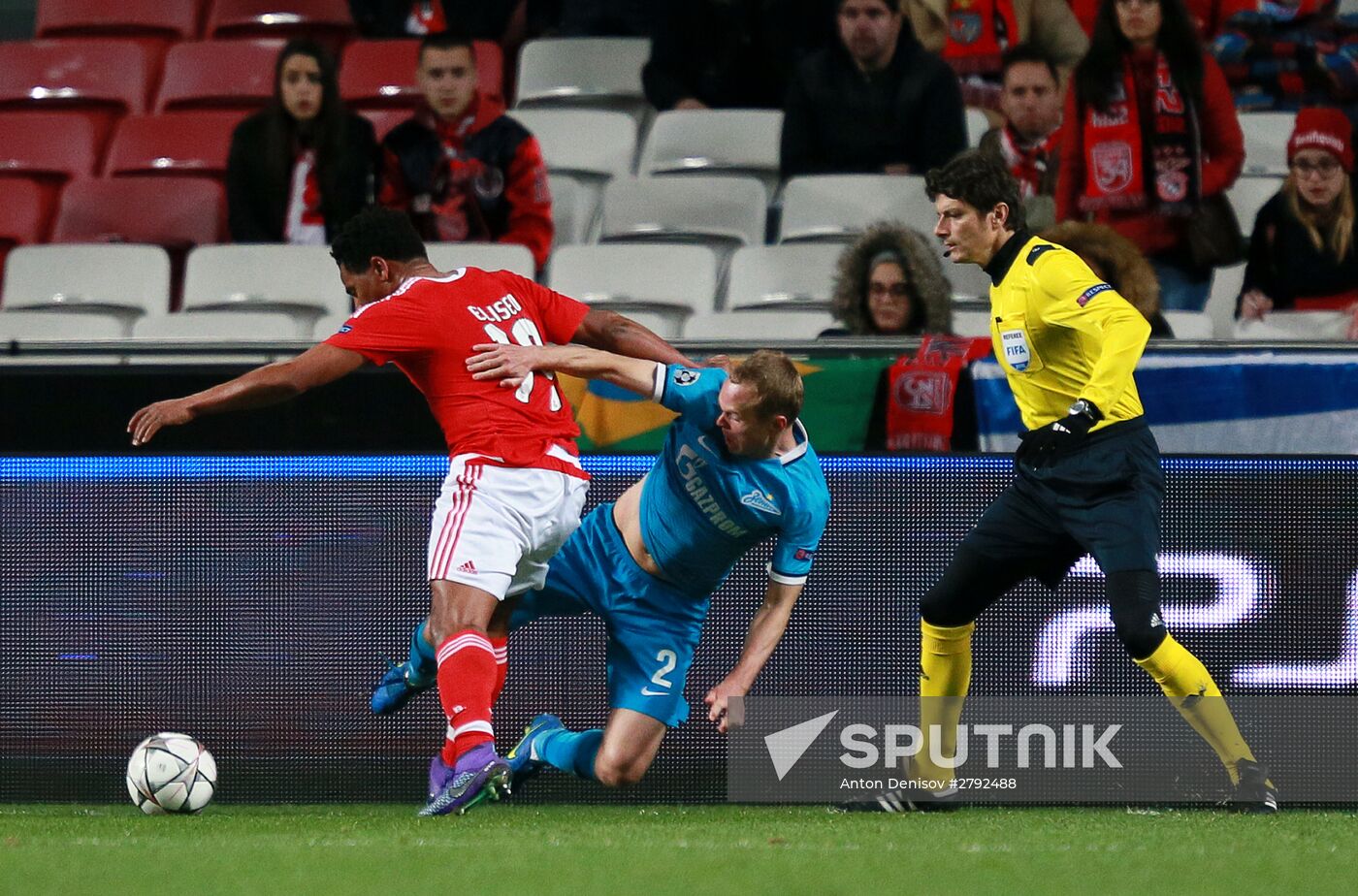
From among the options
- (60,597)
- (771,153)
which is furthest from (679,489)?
(771,153)

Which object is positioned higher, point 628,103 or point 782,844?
point 628,103

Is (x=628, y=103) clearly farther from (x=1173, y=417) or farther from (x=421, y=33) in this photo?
(x=1173, y=417)

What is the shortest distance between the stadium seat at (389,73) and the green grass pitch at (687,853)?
549 centimetres

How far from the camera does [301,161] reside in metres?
9.16

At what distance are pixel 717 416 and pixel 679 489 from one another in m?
0.42

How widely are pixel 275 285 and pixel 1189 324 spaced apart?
4.00 m

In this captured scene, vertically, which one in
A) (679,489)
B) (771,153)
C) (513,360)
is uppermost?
(771,153)

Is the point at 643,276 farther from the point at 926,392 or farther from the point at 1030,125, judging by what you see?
the point at 926,392

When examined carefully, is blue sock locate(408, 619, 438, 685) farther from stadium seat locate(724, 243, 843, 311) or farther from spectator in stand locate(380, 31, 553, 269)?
spectator in stand locate(380, 31, 553, 269)

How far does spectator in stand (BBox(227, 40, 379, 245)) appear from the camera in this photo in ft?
→ 29.5

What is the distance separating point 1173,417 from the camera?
22.0 ft

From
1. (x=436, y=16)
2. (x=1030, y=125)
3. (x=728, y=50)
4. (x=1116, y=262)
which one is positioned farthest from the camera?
(x=436, y=16)

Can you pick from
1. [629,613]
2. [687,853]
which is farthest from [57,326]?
[687,853]

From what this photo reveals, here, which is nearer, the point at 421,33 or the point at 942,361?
the point at 942,361
